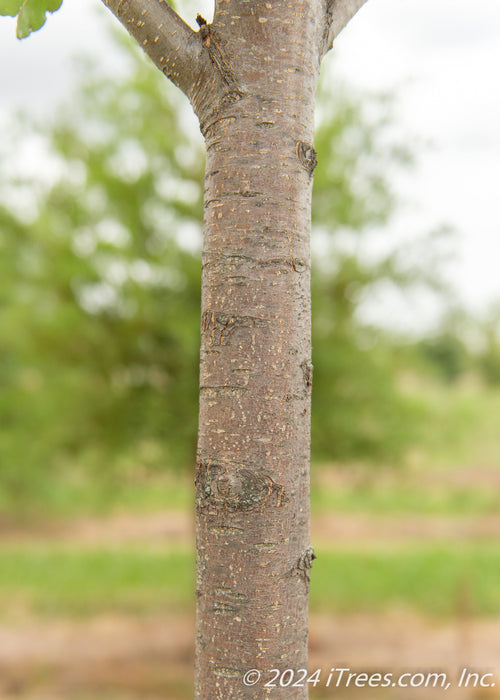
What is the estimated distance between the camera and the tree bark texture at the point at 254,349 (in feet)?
3.36

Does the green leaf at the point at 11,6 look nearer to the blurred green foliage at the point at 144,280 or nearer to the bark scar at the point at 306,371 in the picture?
the bark scar at the point at 306,371

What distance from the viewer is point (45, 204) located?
18.5ft

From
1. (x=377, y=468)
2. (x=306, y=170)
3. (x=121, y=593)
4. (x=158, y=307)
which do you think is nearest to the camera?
(x=306, y=170)

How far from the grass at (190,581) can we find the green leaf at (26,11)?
7256mm

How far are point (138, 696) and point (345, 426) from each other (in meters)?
3.10

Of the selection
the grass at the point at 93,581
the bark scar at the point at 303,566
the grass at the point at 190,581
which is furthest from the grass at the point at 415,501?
the bark scar at the point at 303,566

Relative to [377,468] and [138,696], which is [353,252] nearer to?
[377,468]

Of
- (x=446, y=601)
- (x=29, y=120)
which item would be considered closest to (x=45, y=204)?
(x=29, y=120)

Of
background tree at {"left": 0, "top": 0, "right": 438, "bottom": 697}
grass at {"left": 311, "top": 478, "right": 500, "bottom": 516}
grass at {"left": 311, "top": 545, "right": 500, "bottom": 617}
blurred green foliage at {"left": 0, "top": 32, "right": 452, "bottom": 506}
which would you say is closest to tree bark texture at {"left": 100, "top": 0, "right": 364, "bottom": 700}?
background tree at {"left": 0, "top": 0, "right": 438, "bottom": 697}

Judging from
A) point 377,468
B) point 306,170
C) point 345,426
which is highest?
point 306,170

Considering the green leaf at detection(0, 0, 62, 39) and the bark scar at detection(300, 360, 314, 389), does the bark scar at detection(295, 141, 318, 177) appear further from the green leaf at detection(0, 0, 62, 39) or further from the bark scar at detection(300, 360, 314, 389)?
the green leaf at detection(0, 0, 62, 39)

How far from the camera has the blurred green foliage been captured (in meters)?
5.27

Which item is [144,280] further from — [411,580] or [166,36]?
[411,580]

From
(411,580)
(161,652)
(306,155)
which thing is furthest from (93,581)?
(306,155)
